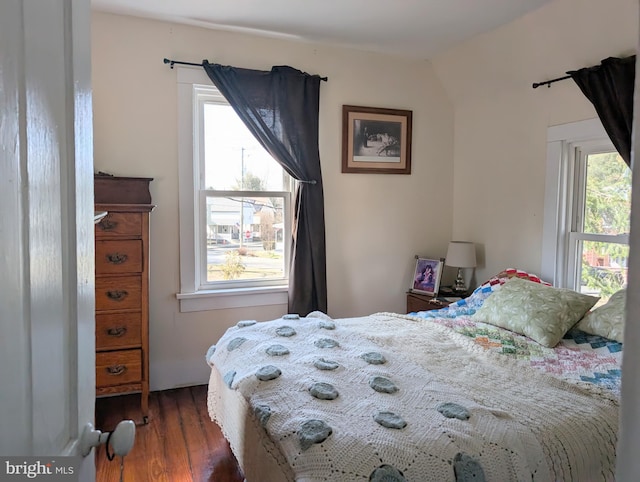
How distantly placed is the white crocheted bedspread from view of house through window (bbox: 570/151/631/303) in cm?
121

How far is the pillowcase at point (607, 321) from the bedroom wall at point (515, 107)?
81 cm

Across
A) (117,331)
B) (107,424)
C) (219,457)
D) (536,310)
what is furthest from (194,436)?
(536,310)

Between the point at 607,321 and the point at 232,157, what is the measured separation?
2.60 meters

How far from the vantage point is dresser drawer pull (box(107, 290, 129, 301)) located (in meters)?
2.74

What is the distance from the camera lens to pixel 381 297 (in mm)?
3898

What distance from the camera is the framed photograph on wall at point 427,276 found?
3752 millimetres

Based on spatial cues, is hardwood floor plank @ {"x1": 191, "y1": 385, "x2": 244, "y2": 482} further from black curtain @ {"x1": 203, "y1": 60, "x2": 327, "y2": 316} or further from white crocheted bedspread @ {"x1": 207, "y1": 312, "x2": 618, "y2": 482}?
black curtain @ {"x1": 203, "y1": 60, "x2": 327, "y2": 316}

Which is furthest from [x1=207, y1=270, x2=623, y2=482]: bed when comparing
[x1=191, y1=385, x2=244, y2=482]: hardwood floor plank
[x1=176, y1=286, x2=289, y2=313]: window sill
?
[x1=176, y1=286, x2=289, y2=313]: window sill

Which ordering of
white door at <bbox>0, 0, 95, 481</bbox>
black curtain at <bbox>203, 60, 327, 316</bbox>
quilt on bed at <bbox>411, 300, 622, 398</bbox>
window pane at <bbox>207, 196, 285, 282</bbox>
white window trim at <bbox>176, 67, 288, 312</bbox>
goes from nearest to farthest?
white door at <bbox>0, 0, 95, 481</bbox>
quilt on bed at <bbox>411, 300, 622, 398</bbox>
white window trim at <bbox>176, 67, 288, 312</bbox>
black curtain at <bbox>203, 60, 327, 316</bbox>
window pane at <bbox>207, 196, 285, 282</bbox>

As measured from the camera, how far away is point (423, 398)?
1.70 m

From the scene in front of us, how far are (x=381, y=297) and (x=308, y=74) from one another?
1874 mm

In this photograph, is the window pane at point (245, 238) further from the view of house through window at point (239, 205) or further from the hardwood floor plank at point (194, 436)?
the hardwood floor plank at point (194, 436)

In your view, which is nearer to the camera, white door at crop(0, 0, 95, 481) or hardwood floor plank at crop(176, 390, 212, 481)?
white door at crop(0, 0, 95, 481)

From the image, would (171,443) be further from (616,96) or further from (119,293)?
(616,96)
